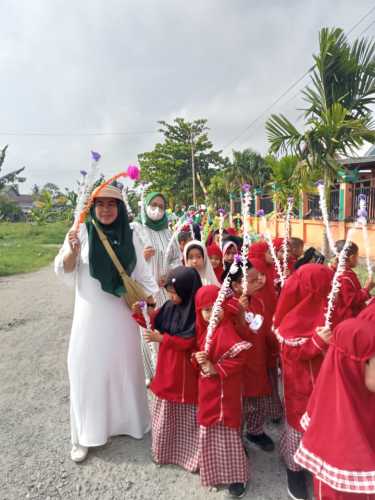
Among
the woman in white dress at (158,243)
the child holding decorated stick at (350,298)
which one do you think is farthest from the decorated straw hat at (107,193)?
the child holding decorated stick at (350,298)

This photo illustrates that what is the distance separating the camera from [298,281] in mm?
1938

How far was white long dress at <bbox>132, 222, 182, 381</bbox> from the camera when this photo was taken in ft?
11.0

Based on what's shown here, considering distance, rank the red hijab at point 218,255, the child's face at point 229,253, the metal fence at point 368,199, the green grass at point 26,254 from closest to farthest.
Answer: the child's face at point 229,253, the red hijab at point 218,255, the metal fence at point 368,199, the green grass at point 26,254

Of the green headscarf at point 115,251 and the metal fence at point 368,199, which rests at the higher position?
the metal fence at point 368,199

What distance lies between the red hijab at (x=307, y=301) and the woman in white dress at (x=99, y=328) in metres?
1.06

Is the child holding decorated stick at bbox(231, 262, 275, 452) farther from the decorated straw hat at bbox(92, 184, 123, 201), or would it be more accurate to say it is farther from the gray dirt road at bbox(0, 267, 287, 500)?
the decorated straw hat at bbox(92, 184, 123, 201)

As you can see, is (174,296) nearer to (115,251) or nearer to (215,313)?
(215,313)

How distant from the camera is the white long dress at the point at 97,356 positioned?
7.66ft

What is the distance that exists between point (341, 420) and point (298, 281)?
826 mm

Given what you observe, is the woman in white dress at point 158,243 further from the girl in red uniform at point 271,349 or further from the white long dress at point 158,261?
the girl in red uniform at point 271,349

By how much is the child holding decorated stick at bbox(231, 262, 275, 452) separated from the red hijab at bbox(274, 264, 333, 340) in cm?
31

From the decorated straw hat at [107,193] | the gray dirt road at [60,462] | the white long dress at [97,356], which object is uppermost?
the decorated straw hat at [107,193]

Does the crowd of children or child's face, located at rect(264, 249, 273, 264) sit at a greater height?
child's face, located at rect(264, 249, 273, 264)

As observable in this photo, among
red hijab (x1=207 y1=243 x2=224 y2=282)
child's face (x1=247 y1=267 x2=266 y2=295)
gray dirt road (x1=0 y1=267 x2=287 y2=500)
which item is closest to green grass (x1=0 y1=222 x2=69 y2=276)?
gray dirt road (x1=0 y1=267 x2=287 y2=500)
